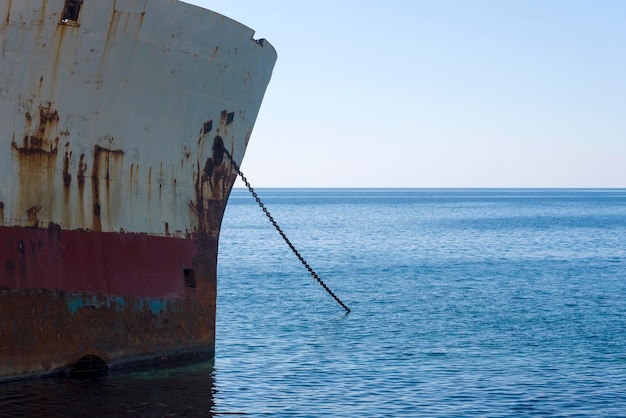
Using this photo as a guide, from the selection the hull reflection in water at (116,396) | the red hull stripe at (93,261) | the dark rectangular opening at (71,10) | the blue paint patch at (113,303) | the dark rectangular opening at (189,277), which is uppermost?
the dark rectangular opening at (71,10)

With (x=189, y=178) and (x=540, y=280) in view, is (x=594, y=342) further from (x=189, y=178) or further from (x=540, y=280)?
(x=540, y=280)

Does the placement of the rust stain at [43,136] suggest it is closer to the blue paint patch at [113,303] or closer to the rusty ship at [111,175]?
the rusty ship at [111,175]

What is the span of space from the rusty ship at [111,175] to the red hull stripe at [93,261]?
0.02 meters

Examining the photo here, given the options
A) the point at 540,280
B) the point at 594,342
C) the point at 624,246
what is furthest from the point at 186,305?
the point at 624,246

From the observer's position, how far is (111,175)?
1363 cm

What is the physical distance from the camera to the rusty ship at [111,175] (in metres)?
12.4

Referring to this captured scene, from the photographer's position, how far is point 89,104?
13164mm

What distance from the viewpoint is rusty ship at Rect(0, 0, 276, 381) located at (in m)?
12.4

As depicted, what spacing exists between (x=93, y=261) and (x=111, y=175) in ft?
4.49

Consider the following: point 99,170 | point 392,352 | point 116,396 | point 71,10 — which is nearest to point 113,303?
point 116,396

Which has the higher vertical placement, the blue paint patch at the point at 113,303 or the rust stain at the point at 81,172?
the rust stain at the point at 81,172

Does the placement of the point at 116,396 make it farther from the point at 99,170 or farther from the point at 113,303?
the point at 99,170

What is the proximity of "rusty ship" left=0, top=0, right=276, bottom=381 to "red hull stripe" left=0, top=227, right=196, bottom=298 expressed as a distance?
0.06 feet

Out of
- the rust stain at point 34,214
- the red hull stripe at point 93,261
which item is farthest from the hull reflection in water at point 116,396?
the rust stain at point 34,214
